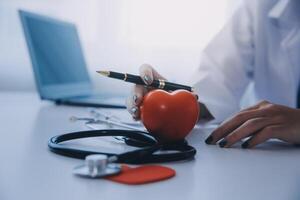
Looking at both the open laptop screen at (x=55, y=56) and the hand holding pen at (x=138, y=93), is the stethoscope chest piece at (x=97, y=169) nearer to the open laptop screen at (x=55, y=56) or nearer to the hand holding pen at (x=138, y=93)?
the hand holding pen at (x=138, y=93)

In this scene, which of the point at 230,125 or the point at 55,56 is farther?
the point at 55,56

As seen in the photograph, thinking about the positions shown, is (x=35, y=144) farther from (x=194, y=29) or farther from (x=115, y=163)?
(x=194, y=29)

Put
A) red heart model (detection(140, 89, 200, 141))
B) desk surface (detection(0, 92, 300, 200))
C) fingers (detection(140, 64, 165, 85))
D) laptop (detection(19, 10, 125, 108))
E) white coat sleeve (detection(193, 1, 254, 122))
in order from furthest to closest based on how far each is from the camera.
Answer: laptop (detection(19, 10, 125, 108)) → white coat sleeve (detection(193, 1, 254, 122)) → fingers (detection(140, 64, 165, 85)) → red heart model (detection(140, 89, 200, 141)) → desk surface (detection(0, 92, 300, 200))

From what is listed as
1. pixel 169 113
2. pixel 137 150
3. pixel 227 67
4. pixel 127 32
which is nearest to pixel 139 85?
pixel 169 113

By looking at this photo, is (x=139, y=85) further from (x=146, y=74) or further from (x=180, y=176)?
(x=180, y=176)

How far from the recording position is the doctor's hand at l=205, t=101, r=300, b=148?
1.86 feet

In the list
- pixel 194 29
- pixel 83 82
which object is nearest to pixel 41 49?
pixel 83 82

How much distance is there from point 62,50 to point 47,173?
36.2 inches

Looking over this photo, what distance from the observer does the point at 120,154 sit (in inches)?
16.0

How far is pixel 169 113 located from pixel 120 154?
0.14 m

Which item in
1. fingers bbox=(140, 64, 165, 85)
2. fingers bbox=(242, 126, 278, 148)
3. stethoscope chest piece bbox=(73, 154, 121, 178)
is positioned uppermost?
fingers bbox=(140, 64, 165, 85)

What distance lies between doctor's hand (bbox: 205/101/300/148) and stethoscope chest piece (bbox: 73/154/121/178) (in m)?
0.24

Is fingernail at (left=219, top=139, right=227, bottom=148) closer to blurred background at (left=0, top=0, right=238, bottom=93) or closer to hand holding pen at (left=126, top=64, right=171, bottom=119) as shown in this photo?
hand holding pen at (left=126, top=64, right=171, bottom=119)

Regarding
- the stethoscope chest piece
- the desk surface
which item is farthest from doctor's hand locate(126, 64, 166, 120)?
the stethoscope chest piece
